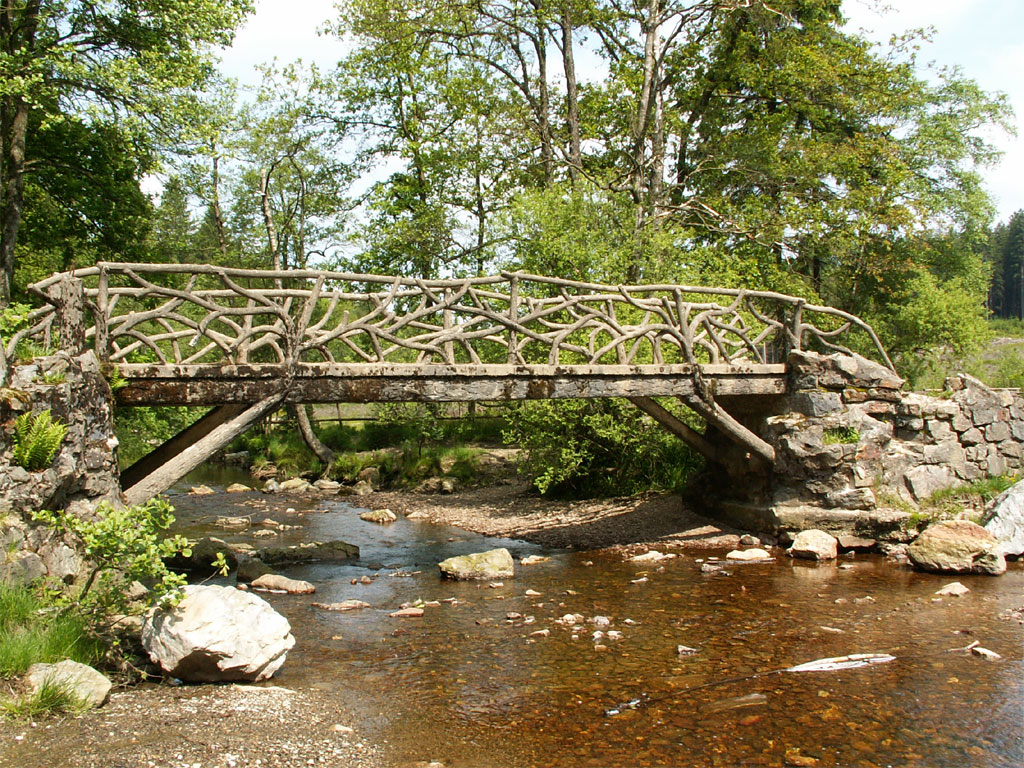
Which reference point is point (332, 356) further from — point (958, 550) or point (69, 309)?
point (958, 550)

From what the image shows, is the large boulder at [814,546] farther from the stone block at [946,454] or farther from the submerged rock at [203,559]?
the submerged rock at [203,559]

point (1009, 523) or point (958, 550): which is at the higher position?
point (1009, 523)

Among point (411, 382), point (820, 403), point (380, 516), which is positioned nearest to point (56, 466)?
point (411, 382)

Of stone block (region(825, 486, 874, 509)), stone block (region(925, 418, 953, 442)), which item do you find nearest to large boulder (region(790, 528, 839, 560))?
stone block (region(825, 486, 874, 509))

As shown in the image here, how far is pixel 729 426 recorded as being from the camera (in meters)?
13.1

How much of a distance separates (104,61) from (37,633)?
13.7 m

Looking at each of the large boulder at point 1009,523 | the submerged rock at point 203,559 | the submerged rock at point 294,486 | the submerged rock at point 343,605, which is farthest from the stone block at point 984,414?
the submerged rock at point 294,486

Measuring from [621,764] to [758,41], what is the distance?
22.3 meters

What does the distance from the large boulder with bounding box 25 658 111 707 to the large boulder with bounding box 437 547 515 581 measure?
19.4 ft

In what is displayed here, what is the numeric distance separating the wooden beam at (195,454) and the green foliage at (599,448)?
25.0 feet

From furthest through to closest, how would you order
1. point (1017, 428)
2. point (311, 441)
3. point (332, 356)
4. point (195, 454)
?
point (311, 441) → point (1017, 428) → point (332, 356) → point (195, 454)

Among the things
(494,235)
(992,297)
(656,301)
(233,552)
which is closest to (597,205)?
(494,235)

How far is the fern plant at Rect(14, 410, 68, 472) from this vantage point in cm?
741

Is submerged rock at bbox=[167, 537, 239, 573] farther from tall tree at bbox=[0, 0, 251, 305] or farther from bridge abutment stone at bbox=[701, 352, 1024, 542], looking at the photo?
bridge abutment stone at bbox=[701, 352, 1024, 542]
